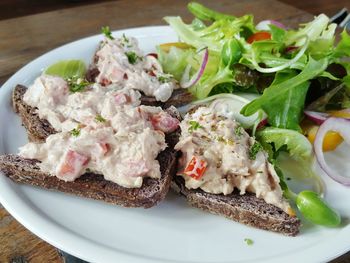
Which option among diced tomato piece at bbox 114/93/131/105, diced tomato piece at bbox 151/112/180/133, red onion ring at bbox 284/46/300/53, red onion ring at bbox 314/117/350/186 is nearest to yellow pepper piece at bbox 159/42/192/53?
red onion ring at bbox 284/46/300/53

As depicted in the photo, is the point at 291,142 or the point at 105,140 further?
the point at 291,142

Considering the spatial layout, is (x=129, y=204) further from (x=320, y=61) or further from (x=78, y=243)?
(x=320, y=61)

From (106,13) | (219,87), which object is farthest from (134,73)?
(106,13)

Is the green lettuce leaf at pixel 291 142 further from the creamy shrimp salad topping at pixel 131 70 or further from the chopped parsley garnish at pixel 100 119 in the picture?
the chopped parsley garnish at pixel 100 119

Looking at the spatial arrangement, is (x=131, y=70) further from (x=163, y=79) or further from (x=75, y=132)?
(x=75, y=132)

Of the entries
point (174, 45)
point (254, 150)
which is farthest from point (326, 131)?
point (174, 45)

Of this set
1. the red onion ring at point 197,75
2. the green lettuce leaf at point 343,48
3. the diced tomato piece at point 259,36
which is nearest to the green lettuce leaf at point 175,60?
the red onion ring at point 197,75
